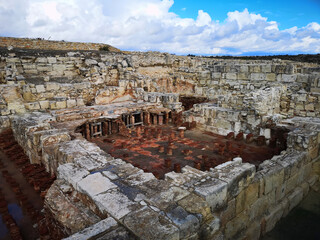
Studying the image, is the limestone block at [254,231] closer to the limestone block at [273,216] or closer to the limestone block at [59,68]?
the limestone block at [273,216]

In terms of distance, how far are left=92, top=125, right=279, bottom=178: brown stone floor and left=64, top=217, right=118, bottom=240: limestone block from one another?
7.21 feet

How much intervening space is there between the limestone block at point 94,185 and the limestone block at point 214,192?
4.05ft

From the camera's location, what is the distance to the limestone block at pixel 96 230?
2.45 meters

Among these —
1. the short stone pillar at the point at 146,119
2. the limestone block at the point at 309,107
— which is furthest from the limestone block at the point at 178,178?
the limestone block at the point at 309,107

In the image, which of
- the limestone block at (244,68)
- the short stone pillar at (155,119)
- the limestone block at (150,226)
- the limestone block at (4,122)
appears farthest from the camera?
the limestone block at (244,68)

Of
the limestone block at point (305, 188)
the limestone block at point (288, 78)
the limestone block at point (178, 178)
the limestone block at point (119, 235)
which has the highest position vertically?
the limestone block at point (288, 78)

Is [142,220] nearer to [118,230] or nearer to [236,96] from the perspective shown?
[118,230]

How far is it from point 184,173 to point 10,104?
22.7 feet

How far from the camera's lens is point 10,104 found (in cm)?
799

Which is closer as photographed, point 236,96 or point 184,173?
point 184,173

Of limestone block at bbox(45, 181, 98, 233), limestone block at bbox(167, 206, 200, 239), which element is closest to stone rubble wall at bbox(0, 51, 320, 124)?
limestone block at bbox(167, 206, 200, 239)

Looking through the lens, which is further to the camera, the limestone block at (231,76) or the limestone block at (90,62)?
the limestone block at (90,62)

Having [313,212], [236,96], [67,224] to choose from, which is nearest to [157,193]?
[67,224]

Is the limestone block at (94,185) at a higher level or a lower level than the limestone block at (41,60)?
lower
